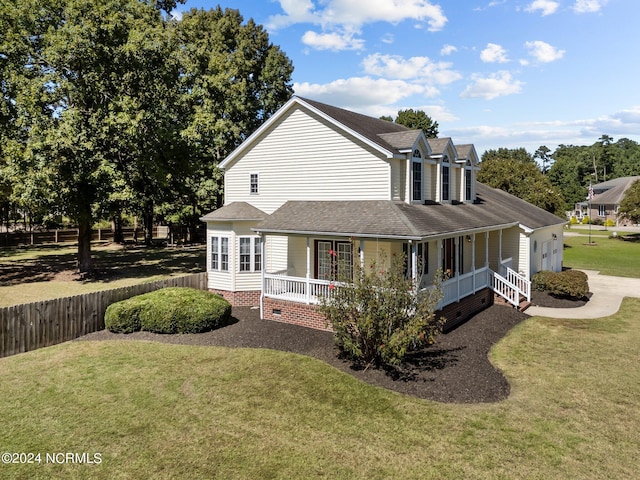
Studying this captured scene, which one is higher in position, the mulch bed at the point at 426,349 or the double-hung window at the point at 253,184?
the double-hung window at the point at 253,184

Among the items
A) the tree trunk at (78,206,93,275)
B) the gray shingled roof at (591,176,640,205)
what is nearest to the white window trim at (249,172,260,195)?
the tree trunk at (78,206,93,275)

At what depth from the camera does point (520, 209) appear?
90.0 feet

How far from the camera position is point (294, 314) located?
1719cm

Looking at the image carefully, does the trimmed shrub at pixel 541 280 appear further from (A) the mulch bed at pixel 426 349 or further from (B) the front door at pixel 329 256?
(B) the front door at pixel 329 256

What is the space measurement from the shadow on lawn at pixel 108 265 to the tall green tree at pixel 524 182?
2855 centimetres

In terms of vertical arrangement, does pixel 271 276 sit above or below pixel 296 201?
below

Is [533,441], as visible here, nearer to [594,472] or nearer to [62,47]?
[594,472]

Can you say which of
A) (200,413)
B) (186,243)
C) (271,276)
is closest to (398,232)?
(271,276)

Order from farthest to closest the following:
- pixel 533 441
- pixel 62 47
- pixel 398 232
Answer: pixel 62 47
pixel 398 232
pixel 533 441

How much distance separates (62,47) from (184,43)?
7.89 metres

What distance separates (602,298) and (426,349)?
14.1 m

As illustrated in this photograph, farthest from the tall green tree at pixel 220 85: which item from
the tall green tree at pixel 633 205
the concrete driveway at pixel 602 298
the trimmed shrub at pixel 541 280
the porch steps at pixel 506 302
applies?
the tall green tree at pixel 633 205

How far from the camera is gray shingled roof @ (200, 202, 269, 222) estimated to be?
20016 millimetres

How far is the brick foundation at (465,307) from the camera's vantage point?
54.7 ft
